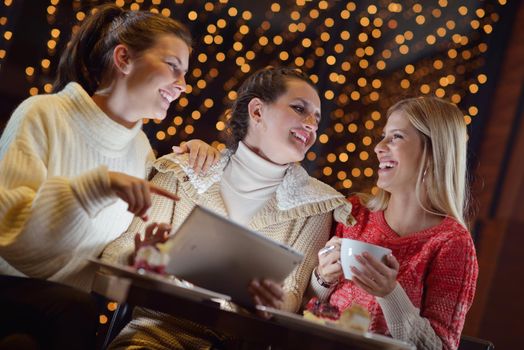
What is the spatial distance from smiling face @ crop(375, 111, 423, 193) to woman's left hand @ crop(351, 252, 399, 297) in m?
0.47

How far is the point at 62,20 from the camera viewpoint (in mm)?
2623

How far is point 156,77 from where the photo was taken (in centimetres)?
174

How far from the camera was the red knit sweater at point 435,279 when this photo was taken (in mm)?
1586

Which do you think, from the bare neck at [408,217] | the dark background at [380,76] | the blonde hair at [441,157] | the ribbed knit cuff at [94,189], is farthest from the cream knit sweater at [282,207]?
the dark background at [380,76]

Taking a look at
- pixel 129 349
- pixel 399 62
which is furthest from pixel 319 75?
pixel 129 349

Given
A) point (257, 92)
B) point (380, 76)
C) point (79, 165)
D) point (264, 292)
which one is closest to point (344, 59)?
point (380, 76)

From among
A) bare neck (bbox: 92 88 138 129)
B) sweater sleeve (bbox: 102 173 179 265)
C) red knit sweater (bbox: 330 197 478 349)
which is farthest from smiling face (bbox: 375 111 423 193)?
bare neck (bbox: 92 88 138 129)

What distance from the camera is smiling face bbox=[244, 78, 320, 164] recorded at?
1966 millimetres

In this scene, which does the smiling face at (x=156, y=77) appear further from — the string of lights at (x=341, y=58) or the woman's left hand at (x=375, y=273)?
the string of lights at (x=341, y=58)

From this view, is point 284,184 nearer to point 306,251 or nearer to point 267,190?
point 267,190

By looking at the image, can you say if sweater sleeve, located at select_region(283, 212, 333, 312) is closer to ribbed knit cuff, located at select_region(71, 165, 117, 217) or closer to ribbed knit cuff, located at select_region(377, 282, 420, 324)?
ribbed knit cuff, located at select_region(377, 282, 420, 324)

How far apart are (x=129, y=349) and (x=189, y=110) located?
139cm

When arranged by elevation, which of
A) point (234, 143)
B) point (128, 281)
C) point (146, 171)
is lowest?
point (128, 281)

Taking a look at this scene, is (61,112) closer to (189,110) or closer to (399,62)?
(189,110)
